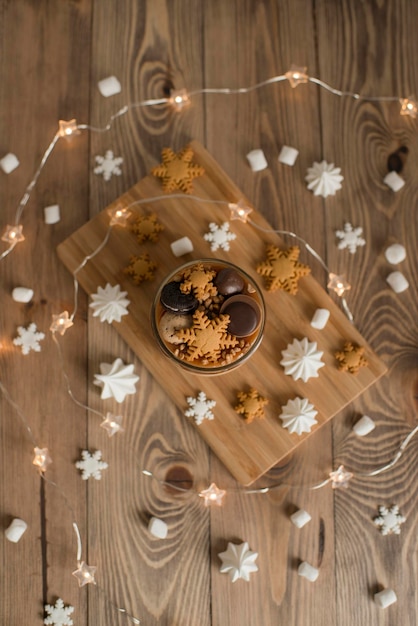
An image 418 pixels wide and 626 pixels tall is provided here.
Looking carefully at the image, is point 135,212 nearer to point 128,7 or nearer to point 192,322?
point 192,322

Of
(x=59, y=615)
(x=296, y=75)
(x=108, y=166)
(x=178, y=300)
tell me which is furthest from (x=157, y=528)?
(x=296, y=75)

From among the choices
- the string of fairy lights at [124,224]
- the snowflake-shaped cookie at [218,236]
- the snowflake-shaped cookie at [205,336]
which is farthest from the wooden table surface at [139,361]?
the snowflake-shaped cookie at [205,336]

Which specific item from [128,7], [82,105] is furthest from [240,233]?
[128,7]

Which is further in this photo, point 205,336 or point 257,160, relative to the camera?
point 257,160

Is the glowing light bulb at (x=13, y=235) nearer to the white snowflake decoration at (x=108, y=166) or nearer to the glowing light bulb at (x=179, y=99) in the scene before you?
the white snowflake decoration at (x=108, y=166)

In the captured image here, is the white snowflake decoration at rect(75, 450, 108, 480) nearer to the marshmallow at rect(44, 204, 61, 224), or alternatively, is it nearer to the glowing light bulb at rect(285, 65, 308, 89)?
the marshmallow at rect(44, 204, 61, 224)

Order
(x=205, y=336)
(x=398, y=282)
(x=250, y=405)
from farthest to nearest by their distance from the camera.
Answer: (x=398, y=282) → (x=250, y=405) → (x=205, y=336)

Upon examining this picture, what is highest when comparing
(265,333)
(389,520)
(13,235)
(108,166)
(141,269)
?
(108,166)

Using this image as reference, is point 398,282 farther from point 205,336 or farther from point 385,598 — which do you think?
point 385,598
